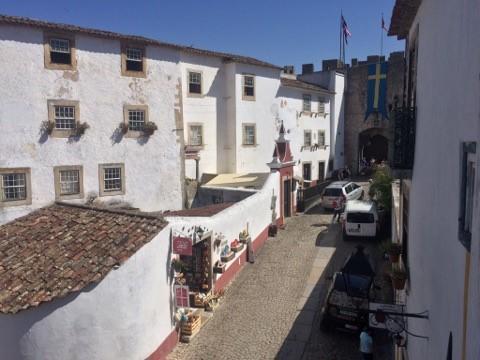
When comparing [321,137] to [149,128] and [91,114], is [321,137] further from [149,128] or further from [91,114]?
[91,114]

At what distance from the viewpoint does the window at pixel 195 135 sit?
79.5 feet

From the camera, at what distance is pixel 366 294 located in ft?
38.6

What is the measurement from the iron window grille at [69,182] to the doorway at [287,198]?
11.3 metres

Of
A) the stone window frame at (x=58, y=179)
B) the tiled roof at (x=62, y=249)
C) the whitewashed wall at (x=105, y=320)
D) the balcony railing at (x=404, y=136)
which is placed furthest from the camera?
the stone window frame at (x=58, y=179)

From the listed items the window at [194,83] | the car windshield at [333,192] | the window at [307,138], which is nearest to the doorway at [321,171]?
the window at [307,138]

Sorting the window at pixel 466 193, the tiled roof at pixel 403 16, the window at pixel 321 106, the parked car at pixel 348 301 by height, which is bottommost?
the parked car at pixel 348 301

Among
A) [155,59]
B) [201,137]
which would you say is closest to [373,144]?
[201,137]

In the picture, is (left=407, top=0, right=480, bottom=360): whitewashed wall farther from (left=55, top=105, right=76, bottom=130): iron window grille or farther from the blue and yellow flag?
the blue and yellow flag

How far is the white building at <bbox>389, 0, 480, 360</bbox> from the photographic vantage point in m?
3.26

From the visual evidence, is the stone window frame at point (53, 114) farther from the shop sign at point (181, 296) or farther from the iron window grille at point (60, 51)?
the shop sign at point (181, 296)

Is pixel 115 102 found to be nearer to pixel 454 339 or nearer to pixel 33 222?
pixel 33 222

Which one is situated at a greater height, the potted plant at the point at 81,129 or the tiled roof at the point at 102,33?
the tiled roof at the point at 102,33

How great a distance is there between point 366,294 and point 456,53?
9087 mm

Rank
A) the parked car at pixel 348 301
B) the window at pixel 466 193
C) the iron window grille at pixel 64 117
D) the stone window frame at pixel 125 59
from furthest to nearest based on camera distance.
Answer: the stone window frame at pixel 125 59 < the iron window grille at pixel 64 117 < the parked car at pixel 348 301 < the window at pixel 466 193
